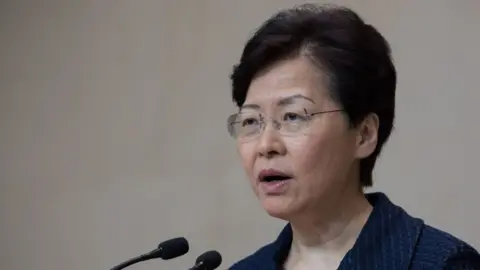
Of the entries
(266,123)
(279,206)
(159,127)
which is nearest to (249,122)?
(266,123)

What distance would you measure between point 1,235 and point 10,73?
20.4 inches

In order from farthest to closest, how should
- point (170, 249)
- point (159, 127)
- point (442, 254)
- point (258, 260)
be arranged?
point (159, 127)
point (258, 260)
point (170, 249)
point (442, 254)

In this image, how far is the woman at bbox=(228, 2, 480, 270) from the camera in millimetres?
1277

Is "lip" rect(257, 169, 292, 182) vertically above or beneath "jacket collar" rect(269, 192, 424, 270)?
above

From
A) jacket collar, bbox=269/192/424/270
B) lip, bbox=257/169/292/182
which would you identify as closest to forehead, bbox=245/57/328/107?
lip, bbox=257/169/292/182

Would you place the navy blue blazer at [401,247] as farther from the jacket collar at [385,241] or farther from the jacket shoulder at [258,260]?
the jacket shoulder at [258,260]

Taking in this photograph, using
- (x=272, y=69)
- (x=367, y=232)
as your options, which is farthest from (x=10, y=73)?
(x=367, y=232)

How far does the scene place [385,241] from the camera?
4.25 ft

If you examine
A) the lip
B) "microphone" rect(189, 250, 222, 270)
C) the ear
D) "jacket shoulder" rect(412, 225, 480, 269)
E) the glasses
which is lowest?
"jacket shoulder" rect(412, 225, 480, 269)

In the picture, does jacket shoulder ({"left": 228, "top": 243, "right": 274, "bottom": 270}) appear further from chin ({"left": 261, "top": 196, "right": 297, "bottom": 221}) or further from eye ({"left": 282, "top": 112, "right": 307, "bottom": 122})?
eye ({"left": 282, "top": 112, "right": 307, "bottom": 122})

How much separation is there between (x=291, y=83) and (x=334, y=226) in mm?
257

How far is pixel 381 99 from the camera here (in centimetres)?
136

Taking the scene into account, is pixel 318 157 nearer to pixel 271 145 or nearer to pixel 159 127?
pixel 271 145

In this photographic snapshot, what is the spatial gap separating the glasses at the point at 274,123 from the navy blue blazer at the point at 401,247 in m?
0.20
